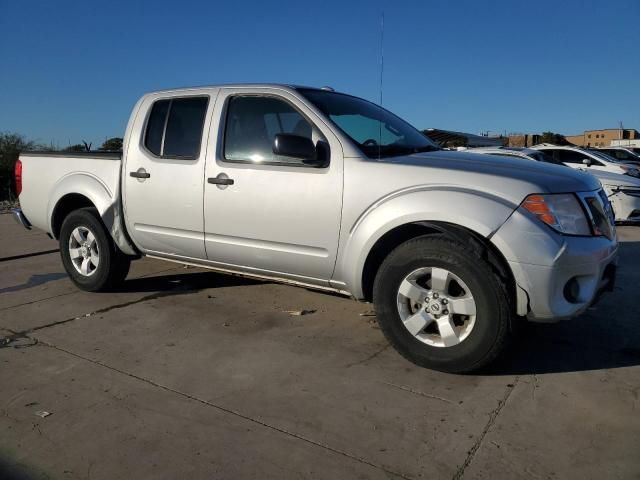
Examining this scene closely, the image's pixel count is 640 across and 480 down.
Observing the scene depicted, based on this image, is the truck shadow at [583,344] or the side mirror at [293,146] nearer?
the truck shadow at [583,344]

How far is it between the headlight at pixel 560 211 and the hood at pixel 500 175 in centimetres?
4

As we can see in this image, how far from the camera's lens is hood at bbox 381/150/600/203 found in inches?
119

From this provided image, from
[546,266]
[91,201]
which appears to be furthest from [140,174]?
[546,266]

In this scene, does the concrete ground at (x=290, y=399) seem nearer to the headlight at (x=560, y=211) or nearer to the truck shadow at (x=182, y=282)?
Answer: the truck shadow at (x=182, y=282)

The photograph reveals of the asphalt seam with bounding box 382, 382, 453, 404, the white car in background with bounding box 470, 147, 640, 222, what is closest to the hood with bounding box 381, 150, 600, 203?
the asphalt seam with bounding box 382, 382, 453, 404

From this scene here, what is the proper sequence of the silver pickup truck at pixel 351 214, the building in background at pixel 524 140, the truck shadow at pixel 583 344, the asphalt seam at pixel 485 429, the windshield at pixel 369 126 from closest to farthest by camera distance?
the asphalt seam at pixel 485 429 < the silver pickup truck at pixel 351 214 < the truck shadow at pixel 583 344 < the windshield at pixel 369 126 < the building in background at pixel 524 140

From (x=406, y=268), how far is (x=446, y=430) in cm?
101

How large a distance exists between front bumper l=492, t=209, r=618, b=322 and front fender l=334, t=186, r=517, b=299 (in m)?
0.11

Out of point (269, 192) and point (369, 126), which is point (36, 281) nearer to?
point (269, 192)

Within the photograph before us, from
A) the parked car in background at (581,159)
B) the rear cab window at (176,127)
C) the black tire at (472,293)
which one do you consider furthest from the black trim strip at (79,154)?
the parked car in background at (581,159)

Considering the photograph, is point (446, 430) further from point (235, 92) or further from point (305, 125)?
point (235, 92)

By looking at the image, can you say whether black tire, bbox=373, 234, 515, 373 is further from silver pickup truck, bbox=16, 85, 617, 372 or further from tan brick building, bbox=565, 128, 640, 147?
tan brick building, bbox=565, 128, 640, 147

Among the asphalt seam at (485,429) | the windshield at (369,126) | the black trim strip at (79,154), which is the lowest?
the asphalt seam at (485,429)

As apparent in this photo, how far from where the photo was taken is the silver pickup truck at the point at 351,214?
9.82 feet
